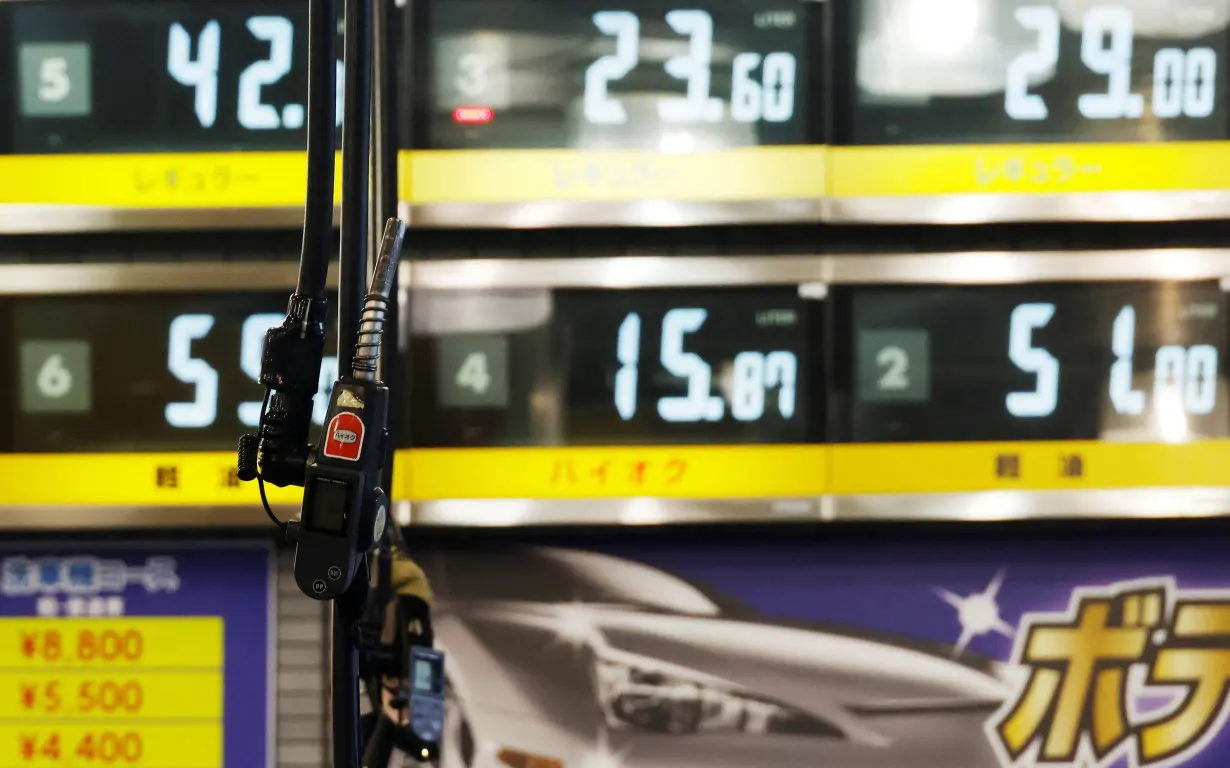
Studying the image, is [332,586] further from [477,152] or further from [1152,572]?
[1152,572]

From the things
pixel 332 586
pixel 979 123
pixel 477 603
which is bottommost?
pixel 477 603

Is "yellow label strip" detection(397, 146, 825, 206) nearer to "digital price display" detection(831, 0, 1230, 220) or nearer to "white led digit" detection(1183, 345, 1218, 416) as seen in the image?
"digital price display" detection(831, 0, 1230, 220)

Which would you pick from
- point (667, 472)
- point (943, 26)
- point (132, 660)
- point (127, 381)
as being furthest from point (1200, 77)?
point (132, 660)

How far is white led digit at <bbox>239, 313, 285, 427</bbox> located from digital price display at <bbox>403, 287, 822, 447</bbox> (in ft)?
0.79

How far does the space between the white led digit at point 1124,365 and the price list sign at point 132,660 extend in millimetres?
1382

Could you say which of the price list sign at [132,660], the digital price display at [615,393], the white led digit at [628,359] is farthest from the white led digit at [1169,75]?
the price list sign at [132,660]

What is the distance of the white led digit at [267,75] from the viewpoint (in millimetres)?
1651

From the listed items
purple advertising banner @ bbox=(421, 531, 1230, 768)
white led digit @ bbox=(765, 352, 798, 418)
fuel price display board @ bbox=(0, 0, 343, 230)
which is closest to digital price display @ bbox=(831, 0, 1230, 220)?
white led digit @ bbox=(765, 352, 798, 418)

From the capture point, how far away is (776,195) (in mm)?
1641

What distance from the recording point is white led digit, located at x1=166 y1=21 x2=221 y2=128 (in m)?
1.66

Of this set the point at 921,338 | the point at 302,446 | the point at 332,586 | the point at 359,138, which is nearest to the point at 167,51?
the point at 359,138

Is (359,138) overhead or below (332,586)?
overhead

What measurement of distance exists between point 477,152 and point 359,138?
1.91 ft

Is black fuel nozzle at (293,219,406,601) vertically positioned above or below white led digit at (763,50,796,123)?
below
